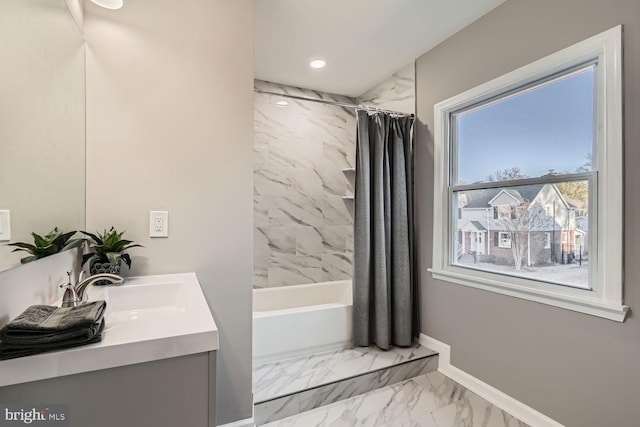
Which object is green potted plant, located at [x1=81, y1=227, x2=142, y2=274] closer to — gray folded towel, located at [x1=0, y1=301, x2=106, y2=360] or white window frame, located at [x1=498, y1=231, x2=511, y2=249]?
gray folded towel, located at [x1=0, y1=301, x2=106, y2=360]

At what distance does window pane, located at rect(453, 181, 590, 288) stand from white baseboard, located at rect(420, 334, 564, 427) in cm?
71

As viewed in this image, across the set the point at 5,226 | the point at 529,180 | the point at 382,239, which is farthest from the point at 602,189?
the point at 5,226

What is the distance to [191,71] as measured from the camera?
1.66 metres

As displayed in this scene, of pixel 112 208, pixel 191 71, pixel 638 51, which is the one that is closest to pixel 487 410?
pixel 638 51

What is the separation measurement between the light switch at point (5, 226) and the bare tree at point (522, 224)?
2.43 meters

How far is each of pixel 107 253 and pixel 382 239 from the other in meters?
1.87

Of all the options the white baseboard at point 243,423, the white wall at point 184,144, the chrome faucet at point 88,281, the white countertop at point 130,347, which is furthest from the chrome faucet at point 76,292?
the white baseboard at point 243,423

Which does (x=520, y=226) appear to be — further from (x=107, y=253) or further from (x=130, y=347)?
(x=107, y=253)

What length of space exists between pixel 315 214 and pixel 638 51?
8.80 ft

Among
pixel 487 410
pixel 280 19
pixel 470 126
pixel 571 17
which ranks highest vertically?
pixel 280 19

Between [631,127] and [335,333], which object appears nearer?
[631,127]

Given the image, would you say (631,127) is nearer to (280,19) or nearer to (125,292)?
(280,19)

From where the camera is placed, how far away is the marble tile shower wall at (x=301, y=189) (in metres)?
3.27

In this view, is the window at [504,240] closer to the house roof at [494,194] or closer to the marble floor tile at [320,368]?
the house roof at [494,194]
